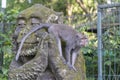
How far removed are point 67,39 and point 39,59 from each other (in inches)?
19.9

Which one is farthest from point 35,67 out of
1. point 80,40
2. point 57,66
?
point 80,40

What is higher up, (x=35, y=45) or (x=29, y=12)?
(x=29, y=12)

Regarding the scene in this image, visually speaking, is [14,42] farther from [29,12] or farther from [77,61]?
[77,61]

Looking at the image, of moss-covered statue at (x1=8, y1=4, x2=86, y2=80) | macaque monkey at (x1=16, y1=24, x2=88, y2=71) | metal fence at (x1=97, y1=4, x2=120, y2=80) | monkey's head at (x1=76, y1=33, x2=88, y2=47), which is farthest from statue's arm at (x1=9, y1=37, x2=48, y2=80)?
metal fence at (x1=97, y1=4, x2=120, y2=80)

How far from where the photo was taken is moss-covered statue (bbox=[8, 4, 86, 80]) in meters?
4.12

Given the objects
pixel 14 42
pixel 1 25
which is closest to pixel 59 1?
pixel 1 25

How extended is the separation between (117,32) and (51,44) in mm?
3642

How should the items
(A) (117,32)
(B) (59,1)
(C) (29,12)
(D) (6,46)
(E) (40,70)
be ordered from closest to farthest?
1. (E) (40,70)
2. (C) (29,12)
3. (A) (117,32)
4. (D) (6,46)
5. (B) (59,1)

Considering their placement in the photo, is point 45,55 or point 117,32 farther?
point 117,32

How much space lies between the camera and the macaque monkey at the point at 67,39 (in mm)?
4266

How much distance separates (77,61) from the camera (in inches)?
176

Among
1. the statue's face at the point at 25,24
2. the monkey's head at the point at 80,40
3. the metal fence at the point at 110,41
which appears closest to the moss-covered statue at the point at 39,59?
the statue's face at the point at 25,24

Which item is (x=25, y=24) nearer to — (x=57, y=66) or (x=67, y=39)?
(x=67, y=39)

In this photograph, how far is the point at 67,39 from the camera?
4.43 m
